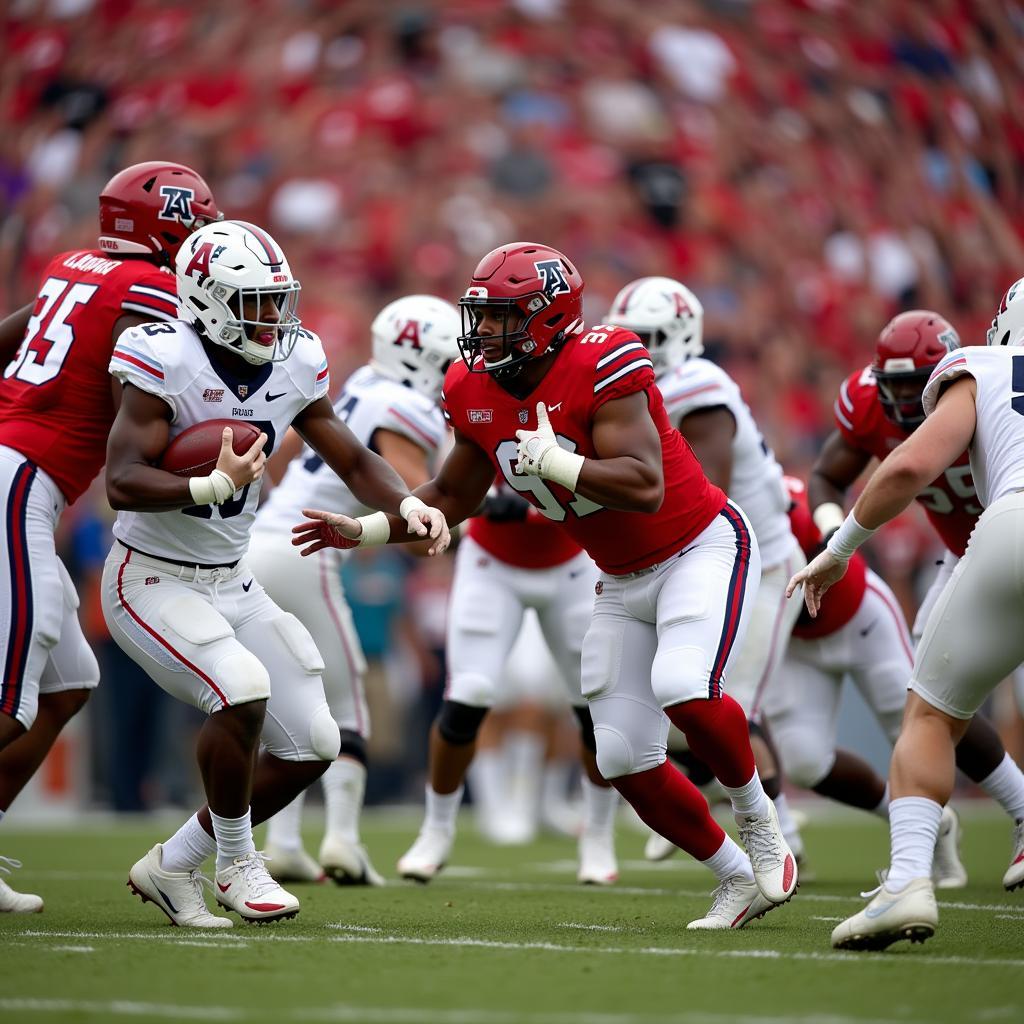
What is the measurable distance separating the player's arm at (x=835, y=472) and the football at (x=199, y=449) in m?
2.70

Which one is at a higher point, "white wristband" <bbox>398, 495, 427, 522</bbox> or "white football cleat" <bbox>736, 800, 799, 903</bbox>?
"white wristband" <bbox>398, 495, 427, 522</bbox>

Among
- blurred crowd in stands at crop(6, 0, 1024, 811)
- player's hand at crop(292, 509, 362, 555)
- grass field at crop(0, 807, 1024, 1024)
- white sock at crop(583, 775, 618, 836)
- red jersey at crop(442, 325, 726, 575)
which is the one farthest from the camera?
blurred crowd in stands at crop(6, 0, 1024, 811)

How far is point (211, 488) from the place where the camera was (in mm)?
4484

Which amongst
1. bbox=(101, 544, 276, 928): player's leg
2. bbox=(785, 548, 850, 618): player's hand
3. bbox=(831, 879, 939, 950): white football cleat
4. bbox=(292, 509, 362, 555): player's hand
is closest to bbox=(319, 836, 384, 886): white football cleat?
bbox=(101, 544, 276, 928): player's leg

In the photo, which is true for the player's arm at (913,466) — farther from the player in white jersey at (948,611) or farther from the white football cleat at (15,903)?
the white football cleat at (15,903)

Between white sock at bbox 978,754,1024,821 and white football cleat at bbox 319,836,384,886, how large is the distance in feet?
7.59

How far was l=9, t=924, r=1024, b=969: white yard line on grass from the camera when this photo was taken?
13.1 feet

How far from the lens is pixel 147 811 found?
35.2 feet

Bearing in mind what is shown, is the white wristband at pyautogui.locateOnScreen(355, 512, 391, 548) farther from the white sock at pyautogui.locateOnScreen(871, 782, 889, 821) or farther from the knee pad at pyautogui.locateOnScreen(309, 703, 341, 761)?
the white sock at pyautogui.locateOnScreen(871, 782, 889, 821)

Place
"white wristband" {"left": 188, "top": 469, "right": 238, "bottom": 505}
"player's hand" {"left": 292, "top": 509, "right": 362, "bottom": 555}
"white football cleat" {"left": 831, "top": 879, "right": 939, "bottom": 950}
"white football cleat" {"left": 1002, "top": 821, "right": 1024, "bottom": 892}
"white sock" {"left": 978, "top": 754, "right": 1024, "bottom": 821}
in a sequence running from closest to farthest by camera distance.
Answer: "white football cleat" {"left": 831, "top": 879, "right": 939, "bottom": 950} < "white wristband" {"left": 188, "top": 469, "right": 238, "bottom": 505} < "player's hand" {"left": 292, "top": 509, "right": 362, "bottom": 555} < "white football cleat" {"left": 1002, "top": 821, "right": 1024, "bottom": 892} < "white sock" {"left": 978, "top": 754, "right": 1024, "bottom": 821}

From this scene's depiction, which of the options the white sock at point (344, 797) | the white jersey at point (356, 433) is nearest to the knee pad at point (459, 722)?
the white sock at point (344, 797)

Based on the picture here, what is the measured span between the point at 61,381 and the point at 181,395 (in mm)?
557

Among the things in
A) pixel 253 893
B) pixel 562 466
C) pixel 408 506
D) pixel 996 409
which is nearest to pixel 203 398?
pixel 408 506

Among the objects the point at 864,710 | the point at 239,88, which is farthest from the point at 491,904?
the point at 239,88
